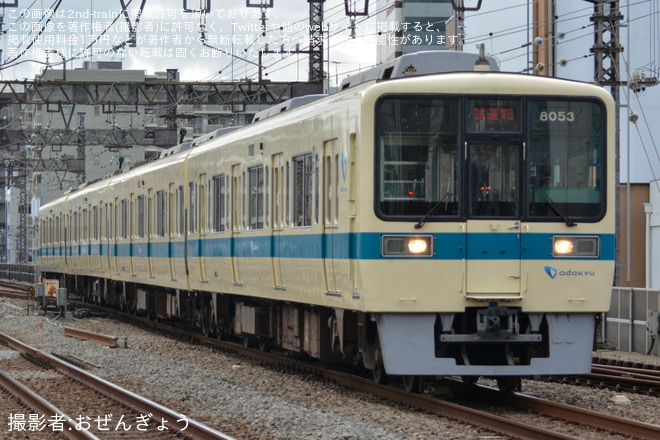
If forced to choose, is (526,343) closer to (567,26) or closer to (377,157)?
(377,157)

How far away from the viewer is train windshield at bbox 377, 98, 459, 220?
10.0 metres

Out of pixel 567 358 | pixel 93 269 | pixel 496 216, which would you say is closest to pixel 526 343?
pixel 567 358

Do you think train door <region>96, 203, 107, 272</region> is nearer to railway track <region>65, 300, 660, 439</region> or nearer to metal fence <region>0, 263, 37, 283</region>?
railway track <region>65, 300, 660, 439</region>

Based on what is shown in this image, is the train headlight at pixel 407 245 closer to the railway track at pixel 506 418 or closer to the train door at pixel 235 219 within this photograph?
the railway track at pixel 506 418

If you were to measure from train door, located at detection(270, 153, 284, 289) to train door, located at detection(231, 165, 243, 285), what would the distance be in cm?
171

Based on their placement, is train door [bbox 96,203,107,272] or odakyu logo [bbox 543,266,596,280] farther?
train door [bbox 96,203,107,272]

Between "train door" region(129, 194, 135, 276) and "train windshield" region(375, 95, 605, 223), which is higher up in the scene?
"train windshield" region(375, 95, 605, 223)

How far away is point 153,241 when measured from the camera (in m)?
21.3

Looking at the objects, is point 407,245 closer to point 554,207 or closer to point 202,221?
point 554,207

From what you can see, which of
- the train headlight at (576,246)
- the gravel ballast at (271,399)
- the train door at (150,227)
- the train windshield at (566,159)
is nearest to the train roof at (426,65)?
the train windshield at (566,159)

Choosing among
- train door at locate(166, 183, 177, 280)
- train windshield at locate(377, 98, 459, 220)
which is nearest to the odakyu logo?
train windshield at locate(377, 98, 459, 220)

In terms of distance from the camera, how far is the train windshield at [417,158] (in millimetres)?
10008

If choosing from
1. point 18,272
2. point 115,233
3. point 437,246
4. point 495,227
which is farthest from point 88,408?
point 18,272

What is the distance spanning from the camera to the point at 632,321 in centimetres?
1731
